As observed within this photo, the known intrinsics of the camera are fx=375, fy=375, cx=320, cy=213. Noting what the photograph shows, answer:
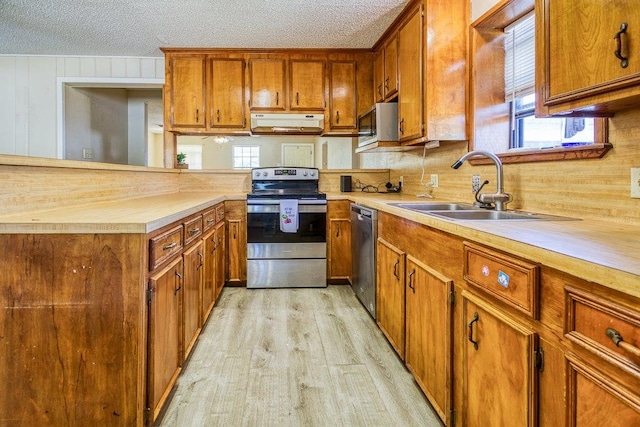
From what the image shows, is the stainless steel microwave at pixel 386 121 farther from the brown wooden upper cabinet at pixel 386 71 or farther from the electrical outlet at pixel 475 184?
the electrical outlet at pixel 475 184

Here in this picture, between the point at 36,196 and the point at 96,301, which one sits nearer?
the point at 96,301

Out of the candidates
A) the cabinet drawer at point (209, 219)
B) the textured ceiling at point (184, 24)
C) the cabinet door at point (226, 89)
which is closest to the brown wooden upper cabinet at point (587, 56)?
the textured ceiling at point (184, 24)

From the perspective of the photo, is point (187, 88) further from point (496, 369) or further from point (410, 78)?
point (496, 369)

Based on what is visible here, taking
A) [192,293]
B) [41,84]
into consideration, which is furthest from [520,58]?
[41,84]

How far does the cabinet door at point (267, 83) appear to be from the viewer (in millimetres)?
3760

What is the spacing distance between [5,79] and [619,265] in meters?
5.42

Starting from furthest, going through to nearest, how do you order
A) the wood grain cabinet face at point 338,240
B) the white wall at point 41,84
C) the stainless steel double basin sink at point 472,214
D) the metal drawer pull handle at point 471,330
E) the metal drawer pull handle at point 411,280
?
the white wall at point 41,84, the wood grain cabinet face at point 338,240, the metal drawer pull handle at point 411,280, the stainless steel double basin sink at point 472,214, the metal drawer pull handle at point 471,330

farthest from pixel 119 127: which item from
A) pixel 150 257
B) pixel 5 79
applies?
pixel 150 257

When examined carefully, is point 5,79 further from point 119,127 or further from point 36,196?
point 36,196

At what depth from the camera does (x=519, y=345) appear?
3.22ft

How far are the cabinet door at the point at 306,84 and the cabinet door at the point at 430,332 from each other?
2.45 m

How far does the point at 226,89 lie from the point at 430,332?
3118 mm

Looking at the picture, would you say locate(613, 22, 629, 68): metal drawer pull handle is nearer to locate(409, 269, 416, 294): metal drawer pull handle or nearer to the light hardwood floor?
locate(409, 269, 416, 294): metal drawer pull handle

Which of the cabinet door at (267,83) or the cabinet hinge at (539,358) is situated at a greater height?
the cabinet door at (267,83)
